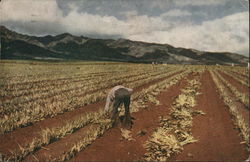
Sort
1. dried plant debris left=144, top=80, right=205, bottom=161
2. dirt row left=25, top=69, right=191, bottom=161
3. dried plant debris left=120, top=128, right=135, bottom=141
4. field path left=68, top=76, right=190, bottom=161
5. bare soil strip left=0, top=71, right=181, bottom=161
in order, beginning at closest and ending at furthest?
dirt row left=25, top=69, right=191, bottom=161
field path left=68, top=76, right=190, bottom=161
dried plant debris left=144, top=80, right=205, bottom=161
bare soil strip left=0, top=71, right=181, bottom=161
dried plant debris left=120, top=128, right=135, bottom=141

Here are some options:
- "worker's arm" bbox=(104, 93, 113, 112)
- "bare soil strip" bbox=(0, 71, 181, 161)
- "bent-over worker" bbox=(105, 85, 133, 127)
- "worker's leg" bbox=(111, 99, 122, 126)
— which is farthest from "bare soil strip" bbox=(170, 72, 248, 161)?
"bare soil strip" bbox=(0, 71, 181, 161)

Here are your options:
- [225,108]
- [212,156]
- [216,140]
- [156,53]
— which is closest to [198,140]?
[216,140]

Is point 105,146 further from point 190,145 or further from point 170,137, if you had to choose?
point 190,145

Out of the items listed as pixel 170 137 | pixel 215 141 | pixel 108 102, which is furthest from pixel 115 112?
pixel 215 141

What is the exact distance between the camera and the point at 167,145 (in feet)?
20.5

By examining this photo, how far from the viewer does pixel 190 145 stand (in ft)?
21.6

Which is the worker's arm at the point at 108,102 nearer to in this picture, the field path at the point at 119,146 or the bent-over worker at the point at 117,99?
the bent-over worker at the point at 117,99

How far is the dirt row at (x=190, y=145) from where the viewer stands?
5.90 metres

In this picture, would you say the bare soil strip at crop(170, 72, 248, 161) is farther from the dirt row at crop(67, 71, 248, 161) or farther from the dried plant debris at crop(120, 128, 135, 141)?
the dried plant debris at crop(120, 128, 135, 141)

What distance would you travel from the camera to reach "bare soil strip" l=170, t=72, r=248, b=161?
600 centimetres

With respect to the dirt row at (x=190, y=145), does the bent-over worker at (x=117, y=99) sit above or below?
above

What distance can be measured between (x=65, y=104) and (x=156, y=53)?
38.7 ft

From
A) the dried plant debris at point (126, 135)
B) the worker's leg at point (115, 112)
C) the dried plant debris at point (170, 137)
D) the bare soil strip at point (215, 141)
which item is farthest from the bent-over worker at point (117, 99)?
the bare soil strip at point (215, 141)

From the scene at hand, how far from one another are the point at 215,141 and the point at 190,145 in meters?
0.81
